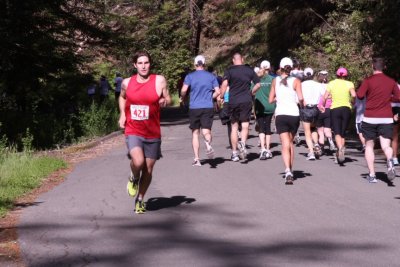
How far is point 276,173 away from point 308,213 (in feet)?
13.5

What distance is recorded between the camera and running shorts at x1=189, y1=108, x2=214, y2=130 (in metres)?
14.2

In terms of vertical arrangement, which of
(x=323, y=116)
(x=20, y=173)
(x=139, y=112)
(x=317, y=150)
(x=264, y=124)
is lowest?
(x=20, y=173)

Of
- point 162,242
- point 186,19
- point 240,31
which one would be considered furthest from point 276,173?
point 240,31

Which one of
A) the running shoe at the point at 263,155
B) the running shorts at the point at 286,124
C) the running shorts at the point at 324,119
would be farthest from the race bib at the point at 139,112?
the running shorts at the point at 324,119

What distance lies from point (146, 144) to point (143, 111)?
43 cm

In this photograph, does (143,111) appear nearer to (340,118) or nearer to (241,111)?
(241,111)

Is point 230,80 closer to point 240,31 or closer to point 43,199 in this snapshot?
point 43,199

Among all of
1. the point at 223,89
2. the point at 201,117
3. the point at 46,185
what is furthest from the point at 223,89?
the point at 46,185

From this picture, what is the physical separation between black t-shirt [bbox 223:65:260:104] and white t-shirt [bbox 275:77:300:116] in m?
2.46

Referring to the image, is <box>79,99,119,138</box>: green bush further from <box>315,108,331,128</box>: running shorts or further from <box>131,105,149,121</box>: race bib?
<box>131,105,149,121</box>: race bib

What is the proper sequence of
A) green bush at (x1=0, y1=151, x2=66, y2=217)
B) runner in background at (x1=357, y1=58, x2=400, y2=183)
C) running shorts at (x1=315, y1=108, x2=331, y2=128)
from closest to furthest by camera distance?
green bush at (x1=0, y1=151, x2=66, y2=217), runner in background at (x1=357, y1=58, x2=400, y2=183), running shorts at (x1=315, y1=108, x2=331, y2=128)

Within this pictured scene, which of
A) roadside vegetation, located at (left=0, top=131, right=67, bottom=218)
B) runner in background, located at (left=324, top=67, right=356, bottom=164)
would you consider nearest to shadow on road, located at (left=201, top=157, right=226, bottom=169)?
runner in background, located at (left=324, top=67, right=356, bottom=164)

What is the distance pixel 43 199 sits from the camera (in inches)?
431

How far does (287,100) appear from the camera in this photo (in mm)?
12180
